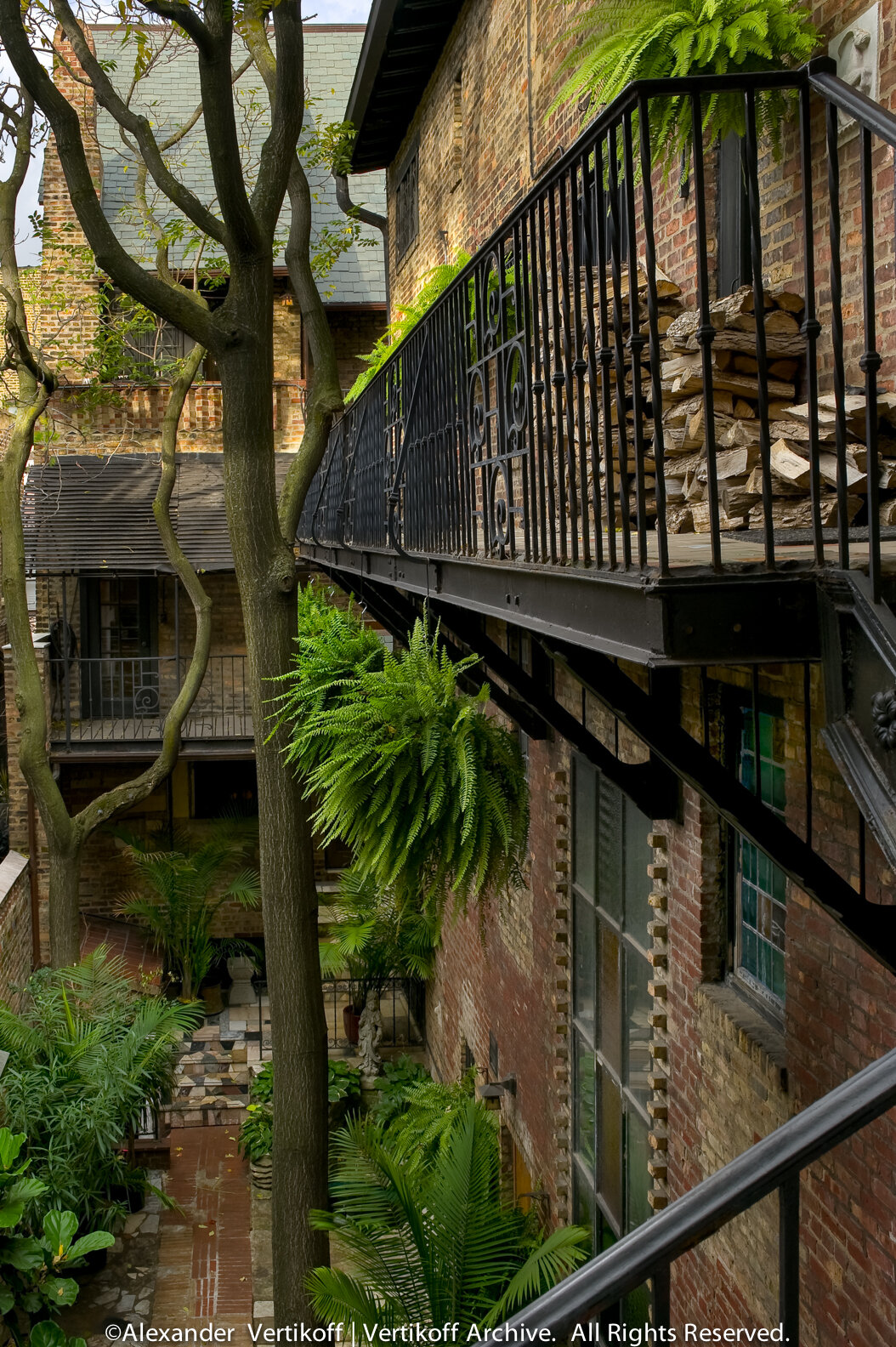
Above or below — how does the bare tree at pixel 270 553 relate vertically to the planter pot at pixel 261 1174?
above

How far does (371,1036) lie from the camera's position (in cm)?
1266

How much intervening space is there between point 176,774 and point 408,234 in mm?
8845

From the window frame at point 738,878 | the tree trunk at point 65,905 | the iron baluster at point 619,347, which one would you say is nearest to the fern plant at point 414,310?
the window frame at point 738,878

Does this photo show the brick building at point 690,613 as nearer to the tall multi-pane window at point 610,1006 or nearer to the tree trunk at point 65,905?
the tall multi-pane window at point 610,1006

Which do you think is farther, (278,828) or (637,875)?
(278,828)

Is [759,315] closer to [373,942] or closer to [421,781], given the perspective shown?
[421,781]

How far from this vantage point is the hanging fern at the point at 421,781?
4289 mm

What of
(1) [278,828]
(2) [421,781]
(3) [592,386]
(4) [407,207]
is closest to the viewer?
(3) [592,386]

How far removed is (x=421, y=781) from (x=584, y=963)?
9.41 ft

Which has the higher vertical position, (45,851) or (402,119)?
(402,119)

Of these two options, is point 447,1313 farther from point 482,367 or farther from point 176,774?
point 176,774

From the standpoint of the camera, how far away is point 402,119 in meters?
12.7

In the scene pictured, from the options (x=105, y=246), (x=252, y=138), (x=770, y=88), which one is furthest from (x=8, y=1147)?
(x=252, y=138)

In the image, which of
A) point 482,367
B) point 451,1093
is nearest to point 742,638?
point 482,367
